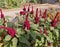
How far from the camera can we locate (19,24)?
4.04 meters

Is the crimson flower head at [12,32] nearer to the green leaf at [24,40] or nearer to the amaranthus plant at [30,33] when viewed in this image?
the amaranthus plant at [30,33]

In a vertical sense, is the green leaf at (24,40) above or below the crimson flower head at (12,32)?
below

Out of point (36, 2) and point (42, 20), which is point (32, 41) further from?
point (36, 2)

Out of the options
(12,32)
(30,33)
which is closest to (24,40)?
(30,33)

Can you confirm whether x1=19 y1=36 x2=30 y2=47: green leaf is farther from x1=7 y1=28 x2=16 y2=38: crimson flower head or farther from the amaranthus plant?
x1=7 y1=28 x2=16 y2=38: crimson flower head

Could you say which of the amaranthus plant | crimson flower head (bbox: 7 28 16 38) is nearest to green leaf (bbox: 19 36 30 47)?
the amaranthus plant

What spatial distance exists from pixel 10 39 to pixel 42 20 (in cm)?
72

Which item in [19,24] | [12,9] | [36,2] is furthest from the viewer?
[36,2]

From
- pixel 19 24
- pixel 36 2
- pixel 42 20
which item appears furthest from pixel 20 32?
pixel 36 2

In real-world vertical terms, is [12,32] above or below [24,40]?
above

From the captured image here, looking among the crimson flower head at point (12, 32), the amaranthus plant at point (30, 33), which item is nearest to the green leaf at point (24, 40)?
the amaranthus plant at point (30, 33)

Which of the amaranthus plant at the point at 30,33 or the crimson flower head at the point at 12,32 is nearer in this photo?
the crimson flower head at the point at 12,32

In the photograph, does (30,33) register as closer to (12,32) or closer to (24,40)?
(24,40)

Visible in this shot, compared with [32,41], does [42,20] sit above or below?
above
